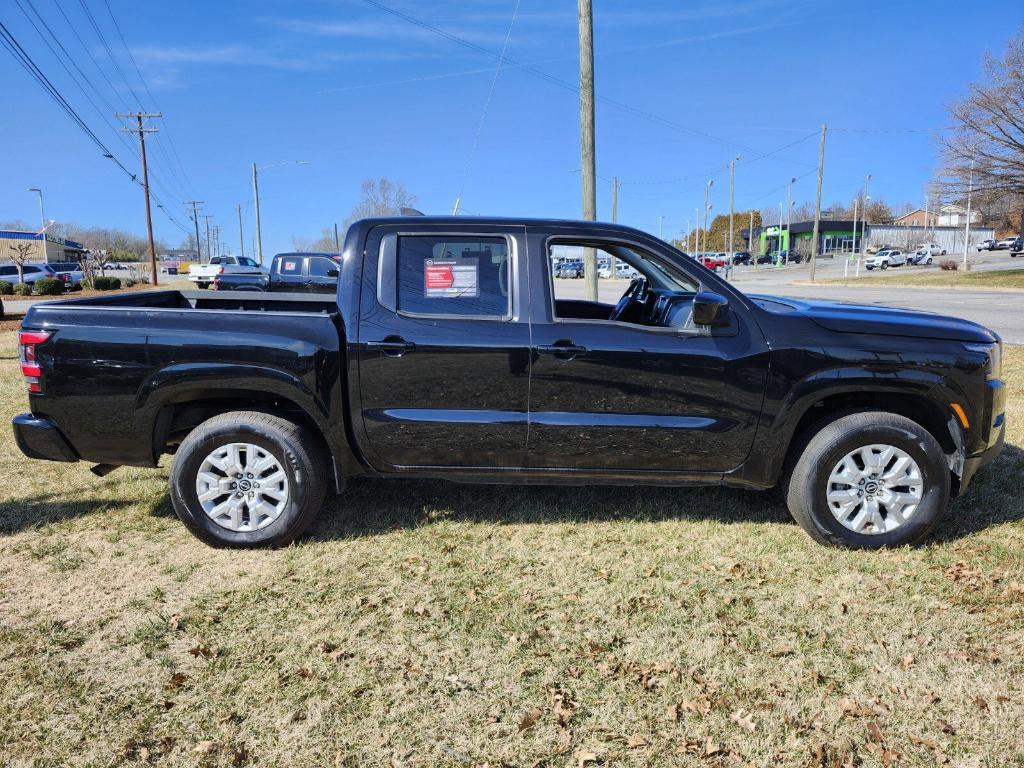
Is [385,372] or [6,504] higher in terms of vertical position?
[385,372]

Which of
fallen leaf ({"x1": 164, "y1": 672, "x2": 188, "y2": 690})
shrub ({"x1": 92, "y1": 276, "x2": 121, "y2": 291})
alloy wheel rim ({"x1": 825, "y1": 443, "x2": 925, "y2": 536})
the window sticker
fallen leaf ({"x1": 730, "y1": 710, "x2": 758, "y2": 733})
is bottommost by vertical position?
fallen leaf ({"x1": 730, "y1": 710, "x2": 758, "y2": 733})

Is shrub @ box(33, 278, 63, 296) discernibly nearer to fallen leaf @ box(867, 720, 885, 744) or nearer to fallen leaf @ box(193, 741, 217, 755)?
fallen leaf @ box(193, 741, 217, 755)

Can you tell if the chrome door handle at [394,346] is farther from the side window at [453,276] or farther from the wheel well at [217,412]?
the wheel well at [217,412]

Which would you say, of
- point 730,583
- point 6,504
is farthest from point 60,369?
point 730,583

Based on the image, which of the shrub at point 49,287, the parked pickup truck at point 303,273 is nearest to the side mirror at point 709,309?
the parked pickup truck at point 303,273

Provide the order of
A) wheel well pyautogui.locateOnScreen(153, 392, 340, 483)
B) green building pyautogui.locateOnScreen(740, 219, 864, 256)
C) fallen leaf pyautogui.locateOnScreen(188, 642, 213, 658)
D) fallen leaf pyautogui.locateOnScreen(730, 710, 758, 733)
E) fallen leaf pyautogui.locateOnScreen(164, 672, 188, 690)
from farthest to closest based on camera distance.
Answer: green building pyautogui.locateOnScreen(740, 219, 864, 256), wheel well pyautogui.locateOnScreen(153, 392, 340, 483), fallen leaf pyautogui.locateOnScreen(188, 642, 213, 658), fallen leaf pyautogui.locateOnScreen(164, 672, 188, 690), fallen leaf pyautogui.locateOnScreen(730, 710, 758, 733)

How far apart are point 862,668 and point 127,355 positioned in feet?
13.1

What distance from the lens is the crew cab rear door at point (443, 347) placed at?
12.7 ft

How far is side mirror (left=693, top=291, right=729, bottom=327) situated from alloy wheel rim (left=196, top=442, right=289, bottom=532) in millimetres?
2459

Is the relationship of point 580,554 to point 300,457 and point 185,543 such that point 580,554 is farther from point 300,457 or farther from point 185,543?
point 185,543

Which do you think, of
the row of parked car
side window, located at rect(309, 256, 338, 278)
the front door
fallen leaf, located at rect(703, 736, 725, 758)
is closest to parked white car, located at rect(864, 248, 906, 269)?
side window, located at rect(309, 256, 338, 278)

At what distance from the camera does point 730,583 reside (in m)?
3.67

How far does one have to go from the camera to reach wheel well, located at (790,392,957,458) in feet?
13.3

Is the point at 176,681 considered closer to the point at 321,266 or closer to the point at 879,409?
the point at 879,409
